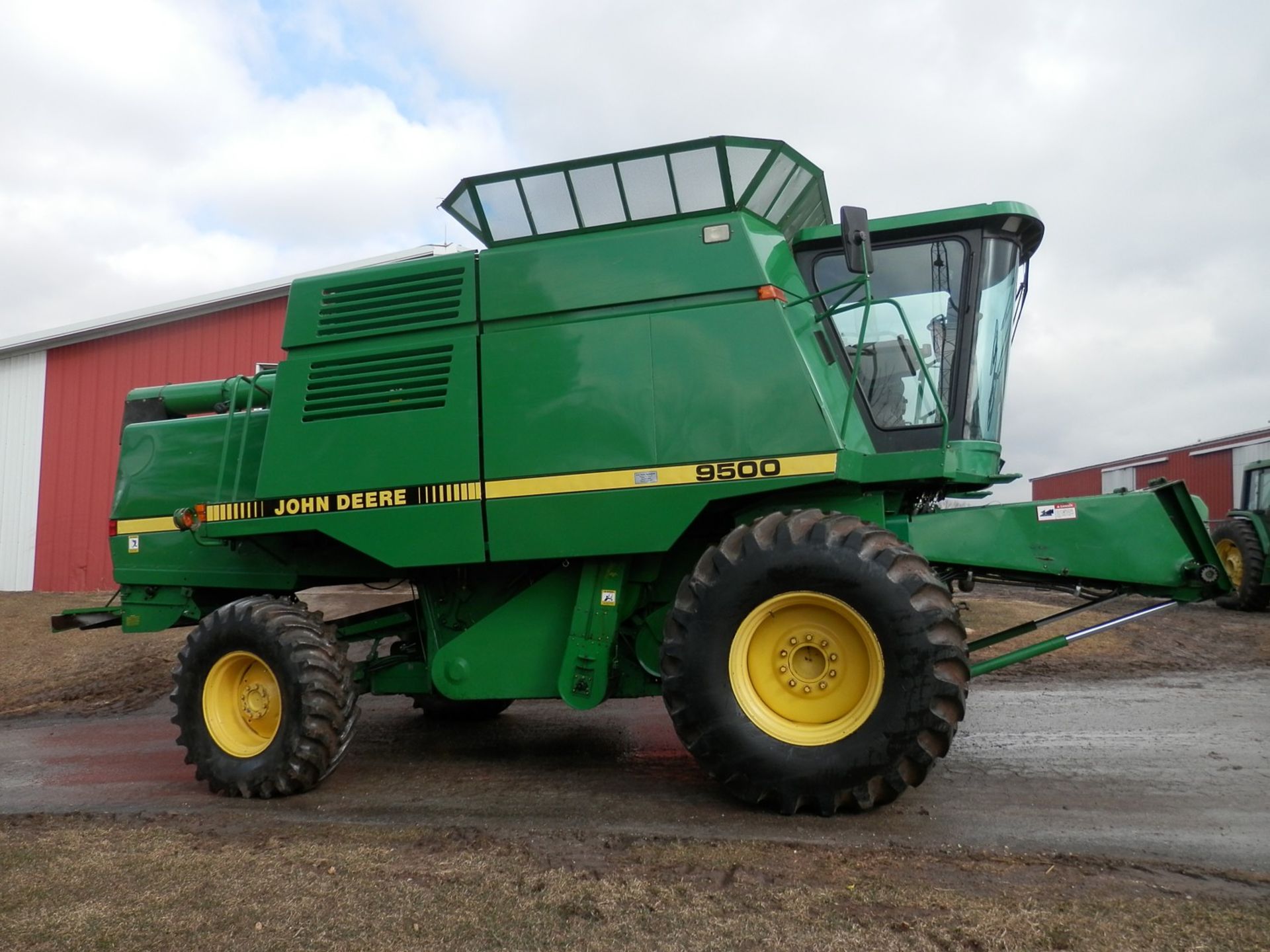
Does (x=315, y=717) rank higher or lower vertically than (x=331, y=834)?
higher

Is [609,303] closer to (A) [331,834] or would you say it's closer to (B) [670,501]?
(B) [670,501]

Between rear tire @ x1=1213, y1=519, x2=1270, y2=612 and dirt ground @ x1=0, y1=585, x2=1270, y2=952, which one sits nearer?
dirt ground @ x1=0, y1=585, x2=1270, y2=952

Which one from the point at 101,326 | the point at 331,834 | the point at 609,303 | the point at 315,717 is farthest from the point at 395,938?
the point at 101,326

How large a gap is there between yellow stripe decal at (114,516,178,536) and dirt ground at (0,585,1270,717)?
124 inches

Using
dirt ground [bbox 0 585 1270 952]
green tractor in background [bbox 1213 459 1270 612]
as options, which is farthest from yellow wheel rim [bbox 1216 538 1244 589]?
dirt ground [bbox 0 585 1270 952]

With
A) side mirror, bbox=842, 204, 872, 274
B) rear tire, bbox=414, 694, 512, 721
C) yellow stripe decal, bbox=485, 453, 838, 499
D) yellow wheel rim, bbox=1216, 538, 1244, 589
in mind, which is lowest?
rear tire, bbox=414, 694, 512, 721

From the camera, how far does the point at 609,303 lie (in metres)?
5.40

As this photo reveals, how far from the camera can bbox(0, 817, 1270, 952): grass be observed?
326 cm

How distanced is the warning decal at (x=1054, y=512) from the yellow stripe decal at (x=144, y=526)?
18.2 ft

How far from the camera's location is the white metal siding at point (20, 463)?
51.5 ft

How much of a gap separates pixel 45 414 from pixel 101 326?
1.83 meters

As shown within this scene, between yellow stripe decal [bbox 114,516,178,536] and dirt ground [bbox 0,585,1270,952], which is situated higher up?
yellow stripe decal [bbox 114,516,178,536]

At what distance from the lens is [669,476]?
16.9ft

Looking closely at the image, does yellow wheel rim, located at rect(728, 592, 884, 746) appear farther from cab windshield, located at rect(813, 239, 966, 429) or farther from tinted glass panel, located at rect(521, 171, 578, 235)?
tinted glass panel, located at rect(521, 171, 578, 235)
